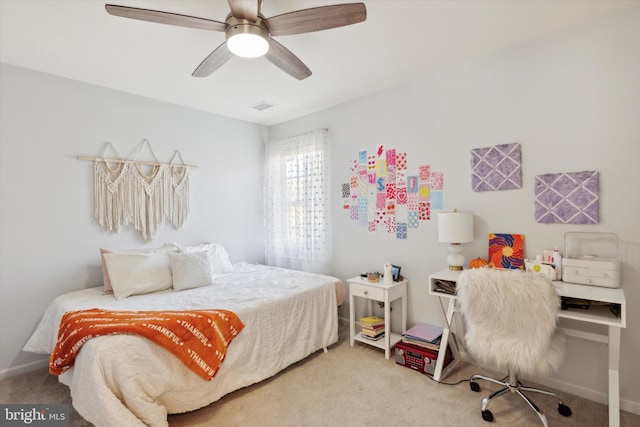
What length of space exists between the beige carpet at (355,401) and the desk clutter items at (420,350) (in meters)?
0.06

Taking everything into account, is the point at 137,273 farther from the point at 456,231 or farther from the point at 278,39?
the point at 456,231

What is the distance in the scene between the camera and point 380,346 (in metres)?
2.76

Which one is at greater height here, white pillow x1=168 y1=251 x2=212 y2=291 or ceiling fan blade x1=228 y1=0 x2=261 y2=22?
ceiling fan blade x1=228 y1=0 x2=261 y2=22

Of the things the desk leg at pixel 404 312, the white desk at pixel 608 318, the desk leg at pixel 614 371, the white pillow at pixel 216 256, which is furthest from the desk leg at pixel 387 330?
the white pillow at pixel 216 256

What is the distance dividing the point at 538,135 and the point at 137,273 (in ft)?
11.1

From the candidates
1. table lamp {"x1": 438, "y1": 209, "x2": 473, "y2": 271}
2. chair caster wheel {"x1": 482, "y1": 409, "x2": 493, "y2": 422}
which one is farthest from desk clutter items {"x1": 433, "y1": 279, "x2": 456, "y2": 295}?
chair caster wheel {"x1": 482, "y1": 409, "x2": 493, "y2": 422}

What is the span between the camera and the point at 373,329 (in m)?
2.85

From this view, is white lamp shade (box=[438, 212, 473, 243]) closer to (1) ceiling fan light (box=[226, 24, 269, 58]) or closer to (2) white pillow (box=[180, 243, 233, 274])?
(1) ceiling fan light (box=[226, 24, 269, 58])

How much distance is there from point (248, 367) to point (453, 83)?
281 cm

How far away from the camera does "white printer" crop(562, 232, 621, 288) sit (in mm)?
1868

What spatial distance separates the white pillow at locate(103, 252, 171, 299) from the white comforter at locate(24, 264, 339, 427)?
3.3 inches

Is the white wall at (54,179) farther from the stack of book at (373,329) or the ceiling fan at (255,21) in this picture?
the stack of book at (373,329)

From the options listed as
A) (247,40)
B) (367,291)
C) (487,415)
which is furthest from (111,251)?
(487,415)

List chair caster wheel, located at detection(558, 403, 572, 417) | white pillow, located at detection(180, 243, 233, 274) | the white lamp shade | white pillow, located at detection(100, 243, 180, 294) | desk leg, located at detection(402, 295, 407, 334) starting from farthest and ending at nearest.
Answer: white pillow, located at detection(180, 243, 233, 274), desk leg, located at detection(402, 295, 407, 334), white pillow, located at detection(100, 243, 180, 294), the white lamp shade, chair caster wheel, located at detection(558, 403, 572, 417)
